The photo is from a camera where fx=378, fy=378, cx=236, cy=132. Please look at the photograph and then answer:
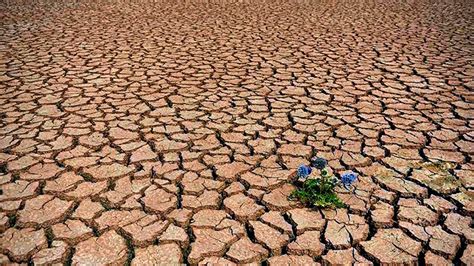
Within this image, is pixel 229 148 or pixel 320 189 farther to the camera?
pixel 229 148

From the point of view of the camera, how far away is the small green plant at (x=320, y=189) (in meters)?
2.08

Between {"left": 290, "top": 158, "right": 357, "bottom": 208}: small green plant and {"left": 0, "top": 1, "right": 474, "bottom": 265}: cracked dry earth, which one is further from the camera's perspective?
{"left": 290, "top": 158, "right": 357, "bottom": 208}: small green plant

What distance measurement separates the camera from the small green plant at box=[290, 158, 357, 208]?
2080mm

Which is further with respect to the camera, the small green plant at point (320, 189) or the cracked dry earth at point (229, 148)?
the small green plant at point (320, 189)

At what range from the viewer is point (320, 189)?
2150mm

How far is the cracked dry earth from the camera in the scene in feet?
6.05

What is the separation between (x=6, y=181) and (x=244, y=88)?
2231 mm

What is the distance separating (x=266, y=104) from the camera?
3.41m

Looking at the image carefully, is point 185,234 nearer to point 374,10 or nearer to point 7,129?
Answer: point 7,129

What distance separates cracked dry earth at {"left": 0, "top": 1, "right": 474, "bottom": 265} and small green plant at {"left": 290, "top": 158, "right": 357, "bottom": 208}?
0.06 m

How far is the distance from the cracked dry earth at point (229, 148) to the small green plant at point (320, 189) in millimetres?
58

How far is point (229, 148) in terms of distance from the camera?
8.79ft

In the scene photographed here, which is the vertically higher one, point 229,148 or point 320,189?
point 320,189

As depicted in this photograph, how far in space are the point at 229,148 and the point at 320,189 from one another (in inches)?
30.6
